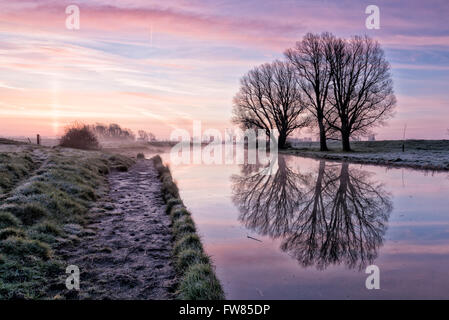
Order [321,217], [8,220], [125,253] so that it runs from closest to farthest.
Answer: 1. [125,253]
2. [8,220]
3. [321,217]

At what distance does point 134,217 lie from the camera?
33.6 ft

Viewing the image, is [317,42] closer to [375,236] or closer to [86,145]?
[86,145]

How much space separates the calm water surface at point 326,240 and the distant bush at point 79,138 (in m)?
29.3

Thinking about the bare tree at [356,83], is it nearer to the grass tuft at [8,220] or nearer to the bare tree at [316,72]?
the bare tree at [316,72]

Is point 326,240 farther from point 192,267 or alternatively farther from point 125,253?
point 125,253

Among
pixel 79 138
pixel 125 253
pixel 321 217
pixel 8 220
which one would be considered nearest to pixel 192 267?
pixel 125 253

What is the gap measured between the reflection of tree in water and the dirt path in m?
2.66

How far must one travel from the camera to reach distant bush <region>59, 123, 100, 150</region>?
123ft

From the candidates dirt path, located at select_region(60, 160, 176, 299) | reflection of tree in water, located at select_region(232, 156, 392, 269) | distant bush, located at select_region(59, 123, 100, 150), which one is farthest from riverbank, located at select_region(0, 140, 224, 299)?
distant bush, located at select_region(59, 123, 100, 150)

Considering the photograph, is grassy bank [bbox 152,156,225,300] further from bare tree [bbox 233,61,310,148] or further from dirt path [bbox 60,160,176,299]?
bare tree [bbox 233,61,310,148]

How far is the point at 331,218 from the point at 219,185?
8492 millimetres

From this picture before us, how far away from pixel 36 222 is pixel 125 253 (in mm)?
3094

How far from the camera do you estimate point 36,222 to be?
827 centimetres

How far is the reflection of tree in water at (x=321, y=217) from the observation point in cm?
661
